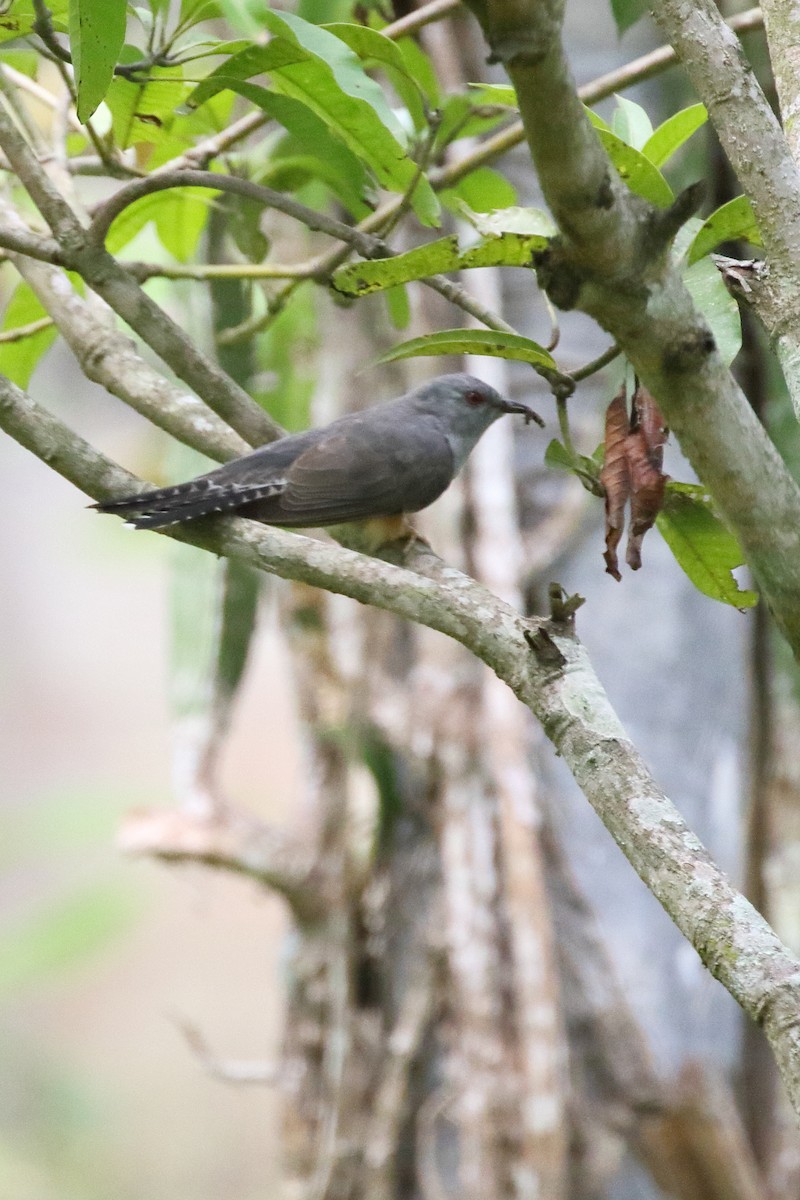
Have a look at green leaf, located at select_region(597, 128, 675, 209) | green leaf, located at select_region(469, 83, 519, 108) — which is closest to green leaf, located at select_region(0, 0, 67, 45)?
green leaf, located at select_region(469, 83, 519, 108)

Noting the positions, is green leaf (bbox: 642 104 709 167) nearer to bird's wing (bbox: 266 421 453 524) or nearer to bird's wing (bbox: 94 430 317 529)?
bird's wing (bbox: 94 430 317 529)

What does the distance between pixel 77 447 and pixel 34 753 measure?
835 cm

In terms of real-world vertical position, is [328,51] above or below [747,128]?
above

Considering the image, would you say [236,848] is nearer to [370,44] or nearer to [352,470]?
[352,470]

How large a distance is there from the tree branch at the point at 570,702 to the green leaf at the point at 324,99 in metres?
0.54

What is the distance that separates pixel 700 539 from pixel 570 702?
1.41 feet

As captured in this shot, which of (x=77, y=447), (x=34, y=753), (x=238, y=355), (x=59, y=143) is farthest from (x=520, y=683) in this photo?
(x=34, y=753)

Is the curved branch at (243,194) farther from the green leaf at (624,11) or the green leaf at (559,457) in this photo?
the green leaf at (624,11)

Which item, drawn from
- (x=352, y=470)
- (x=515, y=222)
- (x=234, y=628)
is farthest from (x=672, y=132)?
(x=234, y=628)

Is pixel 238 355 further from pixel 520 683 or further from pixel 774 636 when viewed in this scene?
pixel 774 636

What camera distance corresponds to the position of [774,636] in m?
3.88

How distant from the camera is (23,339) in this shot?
2.29 m

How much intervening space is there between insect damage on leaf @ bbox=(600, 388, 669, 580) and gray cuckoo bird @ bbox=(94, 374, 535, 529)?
0.67 meters

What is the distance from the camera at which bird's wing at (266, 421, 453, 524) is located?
7.57 feet
